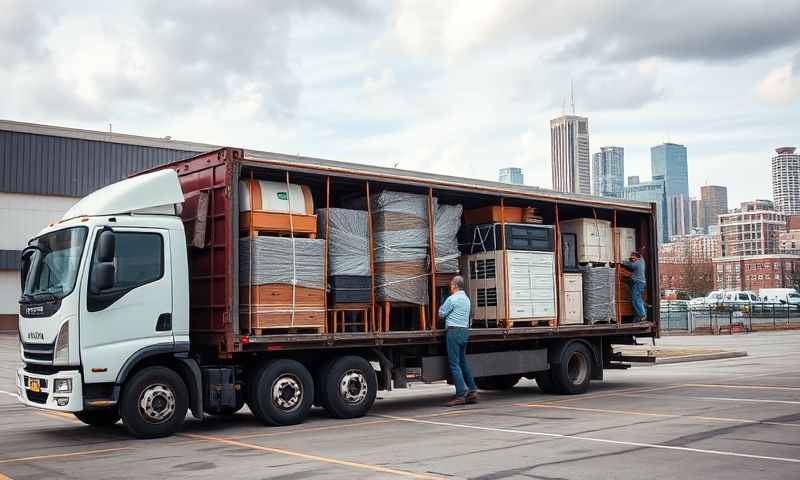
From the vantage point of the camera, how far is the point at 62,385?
10.1m

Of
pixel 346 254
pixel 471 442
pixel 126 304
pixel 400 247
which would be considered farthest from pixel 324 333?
pixel 471 442

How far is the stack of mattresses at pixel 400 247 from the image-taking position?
501 inches

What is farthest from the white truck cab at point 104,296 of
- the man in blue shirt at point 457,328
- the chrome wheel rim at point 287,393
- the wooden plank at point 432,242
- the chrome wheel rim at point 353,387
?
the man in blue shirt at point 457,328

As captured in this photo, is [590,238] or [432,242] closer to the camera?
[432,242]

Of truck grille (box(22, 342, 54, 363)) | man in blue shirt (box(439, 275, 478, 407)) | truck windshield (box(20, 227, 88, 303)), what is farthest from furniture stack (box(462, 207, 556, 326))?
truck grille (box(22, 342, 54, 363))

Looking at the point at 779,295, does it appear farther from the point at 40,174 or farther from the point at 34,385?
the point at 34,385

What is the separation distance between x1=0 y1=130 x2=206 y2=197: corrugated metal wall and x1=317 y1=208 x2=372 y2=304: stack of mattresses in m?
29.9

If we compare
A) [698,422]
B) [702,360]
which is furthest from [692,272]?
[698,422]

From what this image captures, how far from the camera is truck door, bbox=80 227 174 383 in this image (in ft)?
33.6

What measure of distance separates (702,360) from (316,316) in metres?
16.8

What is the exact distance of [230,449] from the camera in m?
9.65

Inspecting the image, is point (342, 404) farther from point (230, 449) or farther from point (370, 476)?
point (370, 476)

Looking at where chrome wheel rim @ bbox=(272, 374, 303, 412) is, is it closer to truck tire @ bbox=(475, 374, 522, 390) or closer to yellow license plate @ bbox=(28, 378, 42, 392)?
yellow license plate @ bbox=(28, 378, 42, 392)

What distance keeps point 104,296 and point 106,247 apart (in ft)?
1.99
